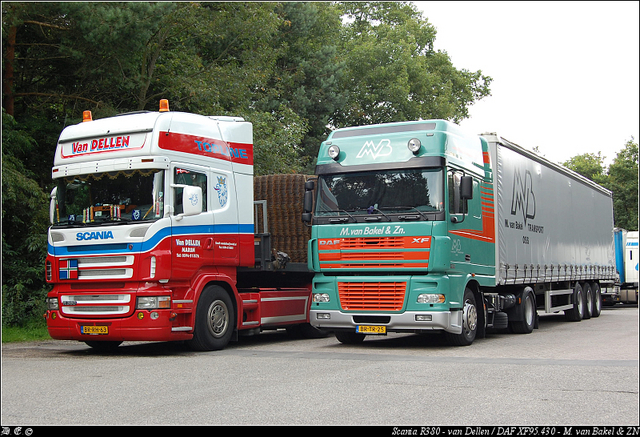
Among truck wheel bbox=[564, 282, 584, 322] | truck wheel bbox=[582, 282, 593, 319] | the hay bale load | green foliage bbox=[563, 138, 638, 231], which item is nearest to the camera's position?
the hay bale load

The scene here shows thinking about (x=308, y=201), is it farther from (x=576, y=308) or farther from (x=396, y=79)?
(x=396, y=79)

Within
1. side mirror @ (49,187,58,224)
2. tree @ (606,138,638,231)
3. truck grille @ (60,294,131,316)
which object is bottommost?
truck grille @ (60,294,131,316)

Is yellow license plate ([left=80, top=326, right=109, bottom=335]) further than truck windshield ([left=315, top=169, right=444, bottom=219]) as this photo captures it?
No

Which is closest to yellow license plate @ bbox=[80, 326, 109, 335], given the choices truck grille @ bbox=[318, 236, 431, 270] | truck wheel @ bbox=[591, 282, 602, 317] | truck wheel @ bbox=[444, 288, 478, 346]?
truck grille @ bbox=[318, 236, 431, 270]

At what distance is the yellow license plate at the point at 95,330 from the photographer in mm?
11836

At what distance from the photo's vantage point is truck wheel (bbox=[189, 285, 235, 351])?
12414 mm

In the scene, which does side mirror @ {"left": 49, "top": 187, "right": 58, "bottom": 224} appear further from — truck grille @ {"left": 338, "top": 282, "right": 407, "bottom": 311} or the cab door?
truck grille @ {"left": 338, "top": 282, "right": 407, "bottom": 311}

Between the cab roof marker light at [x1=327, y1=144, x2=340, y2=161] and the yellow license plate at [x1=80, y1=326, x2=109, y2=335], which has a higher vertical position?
the cab roof marker light at [x1=327, y1=144, x2=340, y2=161]

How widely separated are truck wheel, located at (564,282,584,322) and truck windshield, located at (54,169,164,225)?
1350cm

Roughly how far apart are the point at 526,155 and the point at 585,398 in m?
10.0

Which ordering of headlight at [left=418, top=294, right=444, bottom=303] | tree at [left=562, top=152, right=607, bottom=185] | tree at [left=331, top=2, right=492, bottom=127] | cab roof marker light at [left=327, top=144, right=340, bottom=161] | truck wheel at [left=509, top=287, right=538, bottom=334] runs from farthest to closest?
tree at [left=562, top=152, right=607, bottom=185] → tree at [left=331, top=2, right=492, bottom=127] → truck wheel at [left=509, top=287, right=538, bottom=334] → cab roof marker light at [left=327, top=144, right=340, bottom=161] → headlight at [left=418, top=294, right=444, bottom=303]

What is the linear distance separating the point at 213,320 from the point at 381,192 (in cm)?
365

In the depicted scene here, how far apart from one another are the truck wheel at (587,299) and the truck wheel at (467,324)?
951 centimetres

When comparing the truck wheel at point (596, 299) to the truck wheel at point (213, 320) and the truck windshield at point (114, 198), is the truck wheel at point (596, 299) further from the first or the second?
the truck windshield at point (114, 198)
